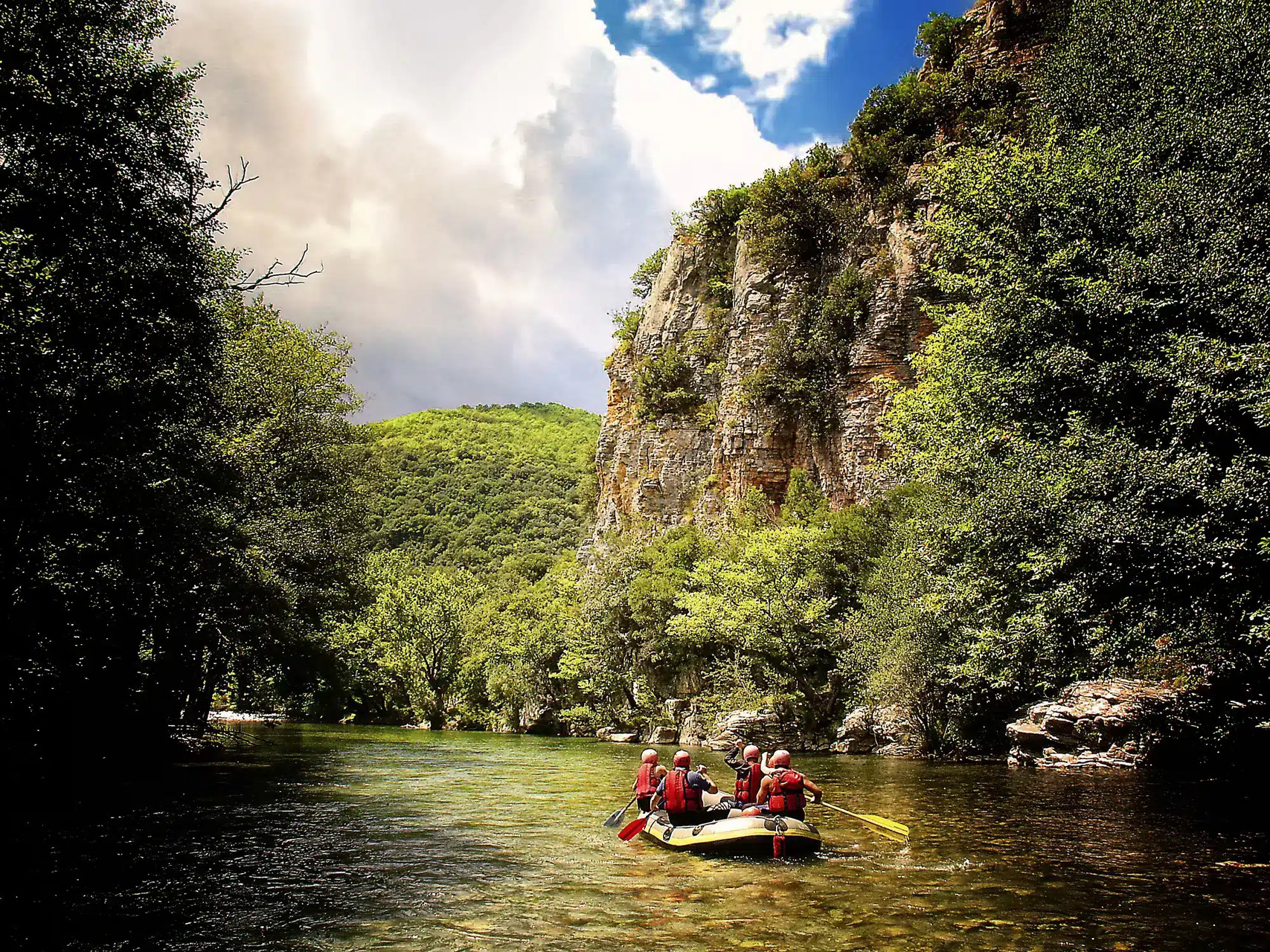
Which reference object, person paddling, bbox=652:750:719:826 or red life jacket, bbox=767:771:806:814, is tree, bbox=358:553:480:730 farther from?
red life jacket, bbox=767:771:806:814

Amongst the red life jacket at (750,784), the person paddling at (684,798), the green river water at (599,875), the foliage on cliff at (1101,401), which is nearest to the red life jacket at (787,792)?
the red life jacket at (750,784)

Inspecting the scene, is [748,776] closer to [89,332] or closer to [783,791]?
[783,791]

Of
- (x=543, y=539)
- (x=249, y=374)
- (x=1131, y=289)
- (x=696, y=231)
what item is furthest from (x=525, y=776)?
(x=543, y=539)

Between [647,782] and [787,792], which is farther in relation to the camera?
[647,782]

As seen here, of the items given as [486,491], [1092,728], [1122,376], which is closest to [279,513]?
[1122,376]

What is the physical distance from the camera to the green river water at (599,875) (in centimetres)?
Result: 703

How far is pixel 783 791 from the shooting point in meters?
10.8

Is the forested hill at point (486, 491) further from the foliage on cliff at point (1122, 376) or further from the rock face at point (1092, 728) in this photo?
the foliage on cliff at point (1122, 376)

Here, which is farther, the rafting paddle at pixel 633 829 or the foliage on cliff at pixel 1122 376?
the foliage on cliff at pixel 1122 376

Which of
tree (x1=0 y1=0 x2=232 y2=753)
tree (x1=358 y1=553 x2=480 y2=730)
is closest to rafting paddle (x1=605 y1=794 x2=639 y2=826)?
tree (x1=0 y1=0 x2=232 y2=753)

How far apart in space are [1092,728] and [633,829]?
14975mm

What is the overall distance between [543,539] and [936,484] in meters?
66.4

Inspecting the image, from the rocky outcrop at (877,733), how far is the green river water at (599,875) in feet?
36.5

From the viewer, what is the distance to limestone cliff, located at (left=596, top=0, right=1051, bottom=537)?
1518 inches
